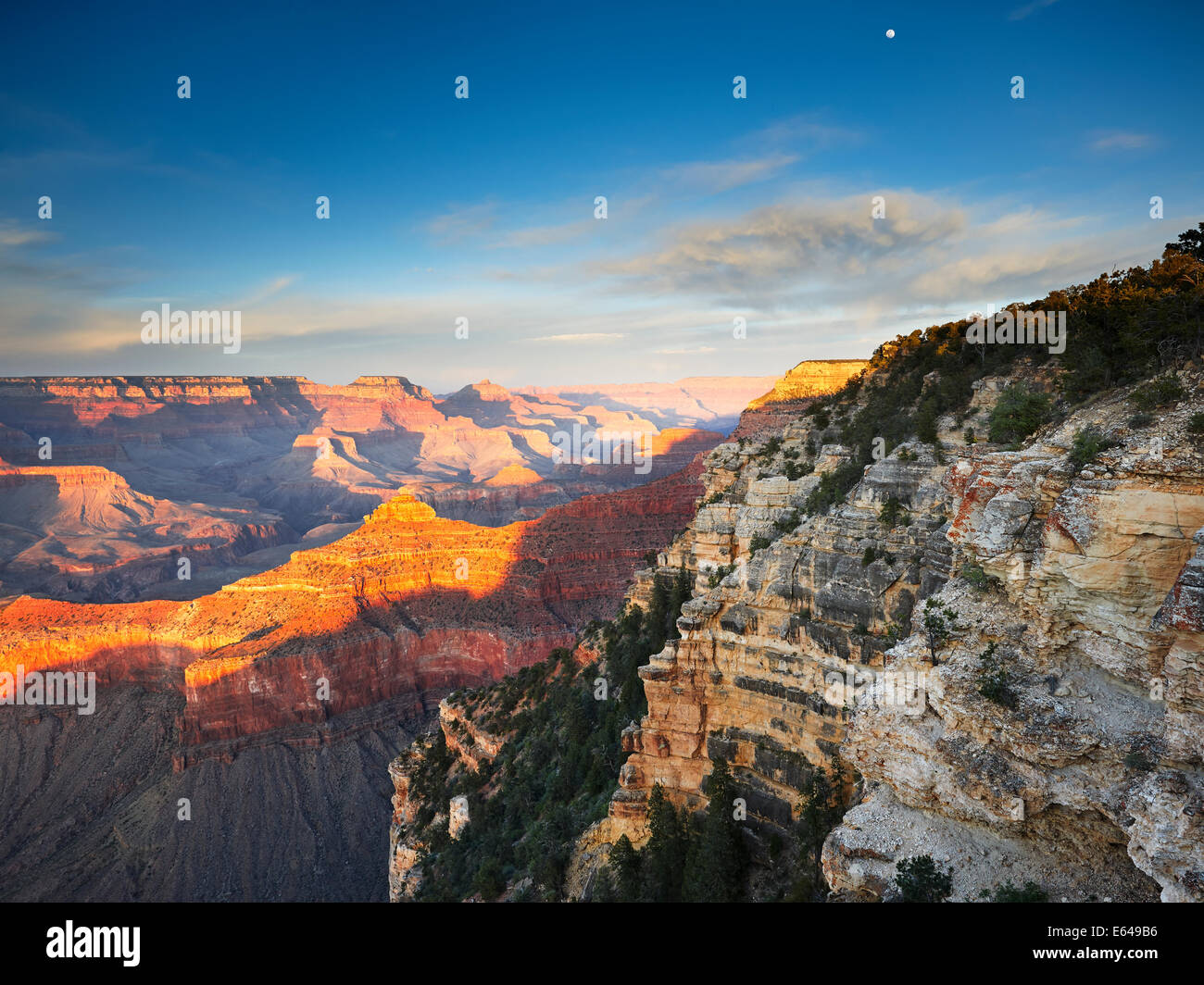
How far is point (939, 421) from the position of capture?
823 inches

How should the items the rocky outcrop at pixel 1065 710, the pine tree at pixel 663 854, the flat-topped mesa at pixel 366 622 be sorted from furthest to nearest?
the flat-topped mesa at pixel 366 622, the pine tree at pixel 663 854, the rocky outcrop at pixel 1065 710

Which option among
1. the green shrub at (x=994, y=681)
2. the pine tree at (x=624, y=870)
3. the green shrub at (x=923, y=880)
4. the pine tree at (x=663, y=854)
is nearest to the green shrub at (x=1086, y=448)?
the green shrub at (x=994, y=681)

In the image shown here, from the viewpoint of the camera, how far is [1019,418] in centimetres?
1631

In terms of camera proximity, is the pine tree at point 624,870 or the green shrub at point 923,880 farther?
the pine tree at point 624,870

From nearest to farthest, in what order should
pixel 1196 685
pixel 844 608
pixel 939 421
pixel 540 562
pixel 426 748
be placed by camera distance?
pixel 1196 685 → pixel 844 608 → pixel 939 421 → pixel 426 748 → pixel 540 562

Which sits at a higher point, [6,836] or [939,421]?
[939,421]

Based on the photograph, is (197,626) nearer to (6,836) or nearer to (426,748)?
(6,836)

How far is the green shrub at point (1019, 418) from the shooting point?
16.1 metres

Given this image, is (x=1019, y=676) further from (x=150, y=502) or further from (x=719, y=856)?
(x=150, y=502)

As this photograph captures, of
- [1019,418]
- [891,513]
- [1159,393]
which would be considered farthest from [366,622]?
[1159,393]

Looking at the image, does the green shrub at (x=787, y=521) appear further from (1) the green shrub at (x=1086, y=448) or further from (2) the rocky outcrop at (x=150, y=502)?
(2) the rocky outcrop at (x=150, y=502)

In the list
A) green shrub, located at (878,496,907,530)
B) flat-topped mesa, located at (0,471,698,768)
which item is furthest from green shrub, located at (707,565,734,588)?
flat-topped mesa, located at (0,471,698,768)
